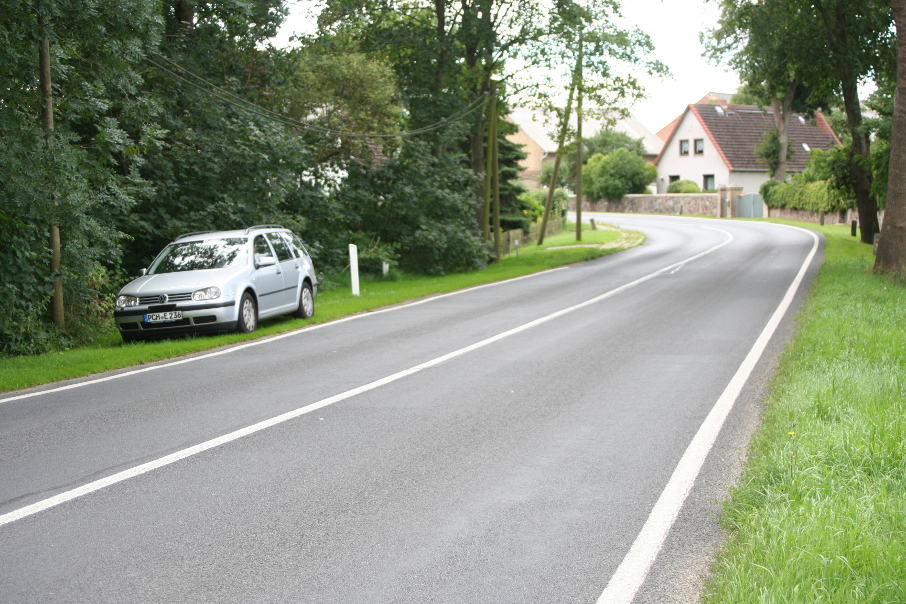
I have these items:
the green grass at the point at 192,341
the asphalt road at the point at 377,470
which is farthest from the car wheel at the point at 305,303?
the asphalt road at the point at 377,470

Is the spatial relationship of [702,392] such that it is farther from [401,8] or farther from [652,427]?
[401,8]

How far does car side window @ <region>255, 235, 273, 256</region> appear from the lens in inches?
607

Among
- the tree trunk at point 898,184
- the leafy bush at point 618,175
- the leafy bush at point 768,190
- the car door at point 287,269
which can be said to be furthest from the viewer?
the leafy bush at point 618,175

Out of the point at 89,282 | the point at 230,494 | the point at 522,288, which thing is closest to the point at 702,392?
the point at 230,494

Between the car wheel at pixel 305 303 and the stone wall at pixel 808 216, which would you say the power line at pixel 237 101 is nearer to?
the car wheel at pixel 305 303

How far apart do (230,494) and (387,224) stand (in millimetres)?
23384

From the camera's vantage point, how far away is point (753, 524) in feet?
15.6

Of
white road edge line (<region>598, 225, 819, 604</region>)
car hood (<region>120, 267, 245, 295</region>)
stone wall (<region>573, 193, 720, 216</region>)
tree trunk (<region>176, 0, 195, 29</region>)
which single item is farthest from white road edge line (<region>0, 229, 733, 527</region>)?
stone wall (<region>573, 193, 720, 216</region>)

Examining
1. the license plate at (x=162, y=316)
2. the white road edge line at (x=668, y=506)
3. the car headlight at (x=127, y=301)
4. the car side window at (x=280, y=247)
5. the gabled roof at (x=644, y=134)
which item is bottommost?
the white road edge line at (x=668, y=506)

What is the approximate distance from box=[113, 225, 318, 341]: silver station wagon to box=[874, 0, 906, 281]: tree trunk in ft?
41.0

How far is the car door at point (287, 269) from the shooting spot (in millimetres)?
15727

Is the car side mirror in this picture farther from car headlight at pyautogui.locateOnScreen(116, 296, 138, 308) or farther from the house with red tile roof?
the house with red tile roof

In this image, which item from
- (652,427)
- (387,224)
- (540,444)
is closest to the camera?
(540,444)

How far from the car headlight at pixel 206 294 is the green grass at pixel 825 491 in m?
8.07
